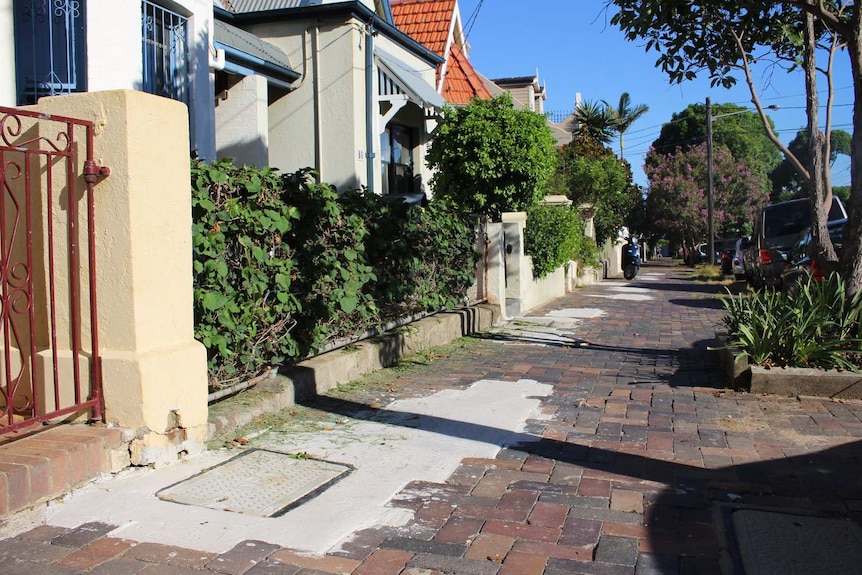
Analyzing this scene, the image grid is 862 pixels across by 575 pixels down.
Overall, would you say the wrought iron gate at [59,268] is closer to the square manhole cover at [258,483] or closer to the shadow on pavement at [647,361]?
the square manhole cover at [258,483]

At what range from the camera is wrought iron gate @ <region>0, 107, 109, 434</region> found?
4.19m

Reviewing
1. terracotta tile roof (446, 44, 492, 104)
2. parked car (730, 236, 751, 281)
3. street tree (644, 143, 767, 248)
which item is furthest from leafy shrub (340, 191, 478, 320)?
street tree (644, 143, 767, 248)

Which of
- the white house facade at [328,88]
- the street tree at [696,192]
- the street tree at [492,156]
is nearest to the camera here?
the street tree at [492,156]

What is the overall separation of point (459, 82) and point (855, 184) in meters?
15.5

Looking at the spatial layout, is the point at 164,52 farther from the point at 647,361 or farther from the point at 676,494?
the point at 676,494

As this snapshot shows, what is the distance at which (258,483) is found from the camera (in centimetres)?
417

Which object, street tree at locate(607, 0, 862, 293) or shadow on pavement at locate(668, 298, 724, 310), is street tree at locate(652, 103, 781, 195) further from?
street tree at locate(607, 0, 862, 293)

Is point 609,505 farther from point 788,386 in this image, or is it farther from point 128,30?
point 128,30

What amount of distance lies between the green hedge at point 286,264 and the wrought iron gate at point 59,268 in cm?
73

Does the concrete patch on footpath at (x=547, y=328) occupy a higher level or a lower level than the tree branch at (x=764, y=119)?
lower

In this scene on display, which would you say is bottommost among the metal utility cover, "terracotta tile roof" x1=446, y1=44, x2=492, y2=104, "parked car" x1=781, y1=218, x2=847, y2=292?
the metal utility cover

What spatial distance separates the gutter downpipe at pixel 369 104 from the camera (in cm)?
1334

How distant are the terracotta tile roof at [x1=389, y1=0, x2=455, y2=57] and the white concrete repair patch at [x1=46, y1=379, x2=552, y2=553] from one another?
1549cm

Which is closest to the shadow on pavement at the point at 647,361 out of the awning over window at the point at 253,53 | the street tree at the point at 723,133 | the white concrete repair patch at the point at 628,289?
the awning over window at the point at 253,53
